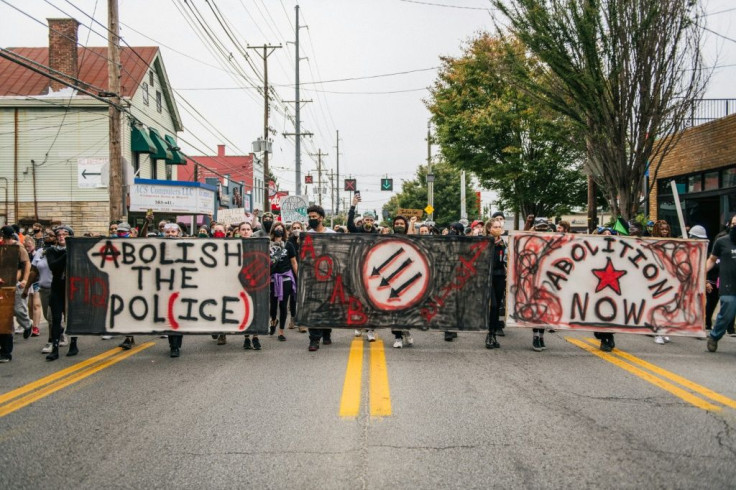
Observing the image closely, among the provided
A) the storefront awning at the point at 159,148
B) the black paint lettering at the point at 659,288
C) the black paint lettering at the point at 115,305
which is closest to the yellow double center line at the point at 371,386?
the black paint lettering at the point at 115,305

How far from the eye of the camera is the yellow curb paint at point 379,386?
17.4 feet

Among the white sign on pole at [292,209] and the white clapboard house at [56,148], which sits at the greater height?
the white clapboard house at [56,148]

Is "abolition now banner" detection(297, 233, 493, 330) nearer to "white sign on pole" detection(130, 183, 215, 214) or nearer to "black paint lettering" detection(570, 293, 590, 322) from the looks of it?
"black paint lettering" detection(570, 293, 590, 322)

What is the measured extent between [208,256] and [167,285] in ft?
2.25

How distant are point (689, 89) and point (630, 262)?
7.77m

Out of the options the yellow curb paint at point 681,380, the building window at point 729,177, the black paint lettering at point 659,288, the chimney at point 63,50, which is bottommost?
the yellow curb paint at point 681,380

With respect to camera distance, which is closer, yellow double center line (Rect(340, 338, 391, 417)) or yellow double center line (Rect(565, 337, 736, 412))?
yellow double center line (Rect(340, 338, 391, 417))

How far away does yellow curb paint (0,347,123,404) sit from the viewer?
20.0 feet

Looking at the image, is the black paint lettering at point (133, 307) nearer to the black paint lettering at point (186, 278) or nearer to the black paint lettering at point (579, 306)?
the black paint lettering at point (186, 278)

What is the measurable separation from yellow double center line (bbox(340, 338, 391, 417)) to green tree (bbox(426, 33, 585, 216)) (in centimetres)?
1673

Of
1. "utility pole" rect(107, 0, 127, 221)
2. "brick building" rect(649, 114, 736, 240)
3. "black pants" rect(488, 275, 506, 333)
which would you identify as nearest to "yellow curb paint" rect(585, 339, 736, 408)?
"black pants" rect(488, 275, 506, 333)

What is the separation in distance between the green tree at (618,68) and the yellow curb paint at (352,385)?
954cm

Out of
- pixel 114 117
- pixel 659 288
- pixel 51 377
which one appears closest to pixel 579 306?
pixel 659 288

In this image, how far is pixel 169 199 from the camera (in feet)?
92.1
